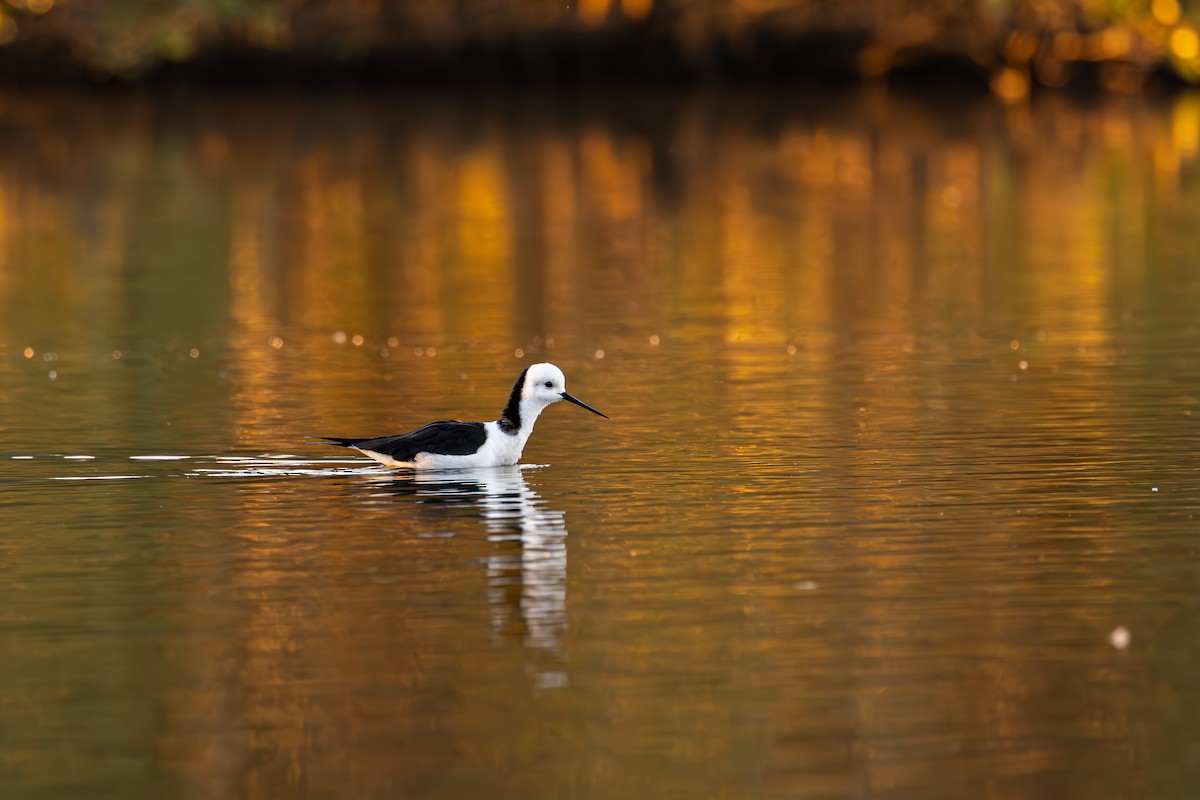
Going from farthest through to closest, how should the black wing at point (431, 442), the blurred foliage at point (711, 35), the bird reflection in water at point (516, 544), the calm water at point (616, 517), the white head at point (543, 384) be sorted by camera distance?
the blurred foliage at point (711, 35) → the white head at point (543, 384) → the black wing at point (431, 442) → the bird reflection in water at point (516, 544) → the calm water at point (616, 517)

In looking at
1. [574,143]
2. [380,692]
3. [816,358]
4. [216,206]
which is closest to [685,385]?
[816,358]

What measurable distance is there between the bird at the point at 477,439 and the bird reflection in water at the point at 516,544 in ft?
0.27

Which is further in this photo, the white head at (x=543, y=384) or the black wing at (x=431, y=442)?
the white head at (x=543, y=384)

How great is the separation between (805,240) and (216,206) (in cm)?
909

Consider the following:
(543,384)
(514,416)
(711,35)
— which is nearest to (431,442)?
(514,416)

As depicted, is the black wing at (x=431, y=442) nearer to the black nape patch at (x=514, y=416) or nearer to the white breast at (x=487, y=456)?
the white breast at (x=487, y=456)

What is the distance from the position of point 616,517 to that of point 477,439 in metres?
1.66

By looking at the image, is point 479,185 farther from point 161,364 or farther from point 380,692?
point 380,692

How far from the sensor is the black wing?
13.7 meters

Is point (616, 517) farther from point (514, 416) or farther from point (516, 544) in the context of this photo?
point (514, 416)

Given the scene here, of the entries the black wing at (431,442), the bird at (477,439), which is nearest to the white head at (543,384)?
the bird at (477,439)

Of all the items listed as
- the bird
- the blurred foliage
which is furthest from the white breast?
the blurred foliage

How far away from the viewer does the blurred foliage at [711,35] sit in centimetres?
5772

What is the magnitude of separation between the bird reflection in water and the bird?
82 millimetres
